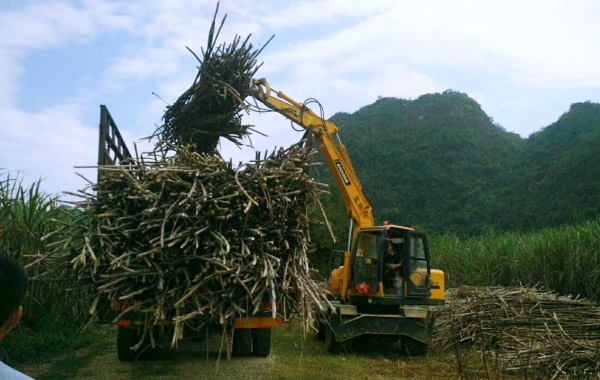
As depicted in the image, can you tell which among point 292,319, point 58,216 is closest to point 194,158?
point 292,319

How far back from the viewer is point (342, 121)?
5162 cm

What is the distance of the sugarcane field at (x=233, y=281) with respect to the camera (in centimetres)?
609

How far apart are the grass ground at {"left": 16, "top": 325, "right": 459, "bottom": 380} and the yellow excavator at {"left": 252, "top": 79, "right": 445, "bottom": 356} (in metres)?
0.43

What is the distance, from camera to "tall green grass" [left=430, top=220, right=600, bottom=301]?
45.3 feet

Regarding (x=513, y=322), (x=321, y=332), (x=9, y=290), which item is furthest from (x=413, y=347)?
(x=9, y=290)

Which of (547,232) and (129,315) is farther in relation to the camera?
(547,232)

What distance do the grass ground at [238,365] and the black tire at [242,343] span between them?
92 millimetres

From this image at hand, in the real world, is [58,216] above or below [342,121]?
below

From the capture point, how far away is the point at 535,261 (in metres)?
14.8

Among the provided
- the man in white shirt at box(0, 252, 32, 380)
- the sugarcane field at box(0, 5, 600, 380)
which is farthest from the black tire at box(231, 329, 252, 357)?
the man in white shirt at box(0, 252, 32, 380)

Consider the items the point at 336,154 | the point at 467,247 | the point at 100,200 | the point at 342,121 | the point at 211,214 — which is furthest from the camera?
the point at 342,121

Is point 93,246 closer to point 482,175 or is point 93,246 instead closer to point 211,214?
point 211,214

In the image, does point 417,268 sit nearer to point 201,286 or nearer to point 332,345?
point 332,345

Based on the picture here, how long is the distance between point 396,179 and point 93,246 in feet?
111
